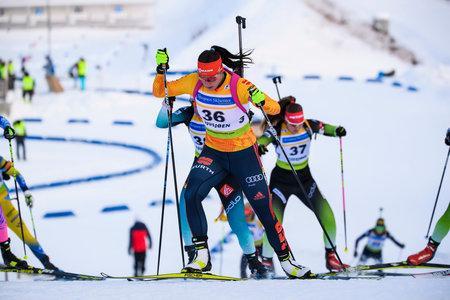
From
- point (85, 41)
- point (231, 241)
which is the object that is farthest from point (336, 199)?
point (85, 41)

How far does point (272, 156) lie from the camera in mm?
19234

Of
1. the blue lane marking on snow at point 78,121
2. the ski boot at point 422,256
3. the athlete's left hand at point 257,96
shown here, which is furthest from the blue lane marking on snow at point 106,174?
the athlete's left hand at point 257,96

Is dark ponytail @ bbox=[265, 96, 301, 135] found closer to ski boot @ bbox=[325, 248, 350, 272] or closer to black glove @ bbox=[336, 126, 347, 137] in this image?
black glove @ bbox=[336, 126, 347, 137]

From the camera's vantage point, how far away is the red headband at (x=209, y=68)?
6.69 m

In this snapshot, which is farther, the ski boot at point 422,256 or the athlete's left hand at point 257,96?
the ski boot at point 422,256

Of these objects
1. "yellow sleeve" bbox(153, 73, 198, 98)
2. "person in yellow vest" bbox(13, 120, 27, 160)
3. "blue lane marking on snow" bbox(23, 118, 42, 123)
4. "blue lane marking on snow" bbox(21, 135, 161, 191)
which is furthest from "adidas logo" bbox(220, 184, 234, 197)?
"blue lane marking on snow" bbox(23, 118, 42, 123)

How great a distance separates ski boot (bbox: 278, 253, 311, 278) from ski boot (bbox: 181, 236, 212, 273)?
0.82 m

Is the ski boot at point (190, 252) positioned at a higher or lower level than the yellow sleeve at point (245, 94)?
lower

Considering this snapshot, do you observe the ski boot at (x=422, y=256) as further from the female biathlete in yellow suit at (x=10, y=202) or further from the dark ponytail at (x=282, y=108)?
the female biathlete in yellow suit at (x=10, y=202)

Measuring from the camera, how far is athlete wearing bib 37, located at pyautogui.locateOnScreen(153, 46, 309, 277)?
6816 mm

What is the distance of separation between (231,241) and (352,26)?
900 inches

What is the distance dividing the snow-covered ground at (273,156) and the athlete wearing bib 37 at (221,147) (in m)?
0.86

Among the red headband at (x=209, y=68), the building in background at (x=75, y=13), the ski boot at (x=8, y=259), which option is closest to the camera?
the red headband at (x=209, y=68)

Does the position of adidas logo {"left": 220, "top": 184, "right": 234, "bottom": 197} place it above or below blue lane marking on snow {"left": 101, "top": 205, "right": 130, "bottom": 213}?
above
